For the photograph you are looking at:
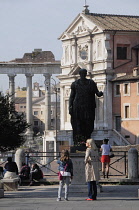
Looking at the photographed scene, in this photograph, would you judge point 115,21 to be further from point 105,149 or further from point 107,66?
point 105,149

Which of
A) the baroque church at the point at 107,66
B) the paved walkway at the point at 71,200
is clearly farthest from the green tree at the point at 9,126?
the baroque church at the point at 107,66

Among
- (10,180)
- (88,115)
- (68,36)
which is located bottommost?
(10,180)

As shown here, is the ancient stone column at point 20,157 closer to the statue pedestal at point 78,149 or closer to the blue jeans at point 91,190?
the statue pedestal at point 78,149

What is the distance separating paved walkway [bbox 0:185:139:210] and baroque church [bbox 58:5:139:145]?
186ft

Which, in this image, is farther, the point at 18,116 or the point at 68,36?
the point at 68,36

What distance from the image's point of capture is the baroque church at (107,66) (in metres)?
91.8

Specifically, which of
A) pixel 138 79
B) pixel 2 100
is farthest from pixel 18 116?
pixel 138 79

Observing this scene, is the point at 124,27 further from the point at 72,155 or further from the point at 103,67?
the point at 72,155

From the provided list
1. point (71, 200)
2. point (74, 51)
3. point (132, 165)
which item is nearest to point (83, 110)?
point (71, 200)

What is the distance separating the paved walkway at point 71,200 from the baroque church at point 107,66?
56797 mm

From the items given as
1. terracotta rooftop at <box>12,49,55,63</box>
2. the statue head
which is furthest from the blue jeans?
terracotta rooftop at <box>12,49,55,63</box>

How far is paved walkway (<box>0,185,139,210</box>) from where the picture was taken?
1037 inches

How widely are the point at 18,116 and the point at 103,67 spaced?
55.6 metres

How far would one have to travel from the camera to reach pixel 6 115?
40844 mm
